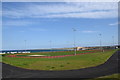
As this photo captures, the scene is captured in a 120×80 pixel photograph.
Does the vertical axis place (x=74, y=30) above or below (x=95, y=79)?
above

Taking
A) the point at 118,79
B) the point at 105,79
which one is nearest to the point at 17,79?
the point at 105,79

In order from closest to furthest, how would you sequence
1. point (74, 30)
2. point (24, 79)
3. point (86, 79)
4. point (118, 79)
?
point (118, 79), point (86, 79), point (24, 79), point (74, 30)

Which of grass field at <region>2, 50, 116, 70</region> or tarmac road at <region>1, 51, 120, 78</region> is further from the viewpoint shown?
grass field at <region>2, 50, 116, 70</region>

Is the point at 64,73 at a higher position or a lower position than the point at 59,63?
higher

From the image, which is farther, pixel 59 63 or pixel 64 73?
pixel 59 63

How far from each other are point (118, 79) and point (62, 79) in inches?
255

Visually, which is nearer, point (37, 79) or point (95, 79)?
point (95, 79)

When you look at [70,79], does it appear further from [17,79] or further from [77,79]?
[17,79]

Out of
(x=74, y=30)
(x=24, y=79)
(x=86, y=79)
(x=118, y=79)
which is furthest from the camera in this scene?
(x=74, y=30)

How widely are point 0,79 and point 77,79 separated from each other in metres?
9.90

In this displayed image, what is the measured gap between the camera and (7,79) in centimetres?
2041

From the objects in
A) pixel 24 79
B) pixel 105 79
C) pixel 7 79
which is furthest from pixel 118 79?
pixel 7 79

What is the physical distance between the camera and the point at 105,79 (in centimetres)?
1764

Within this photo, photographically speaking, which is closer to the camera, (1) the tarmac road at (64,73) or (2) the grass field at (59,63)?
(1) the tarmac road at (64,73)
